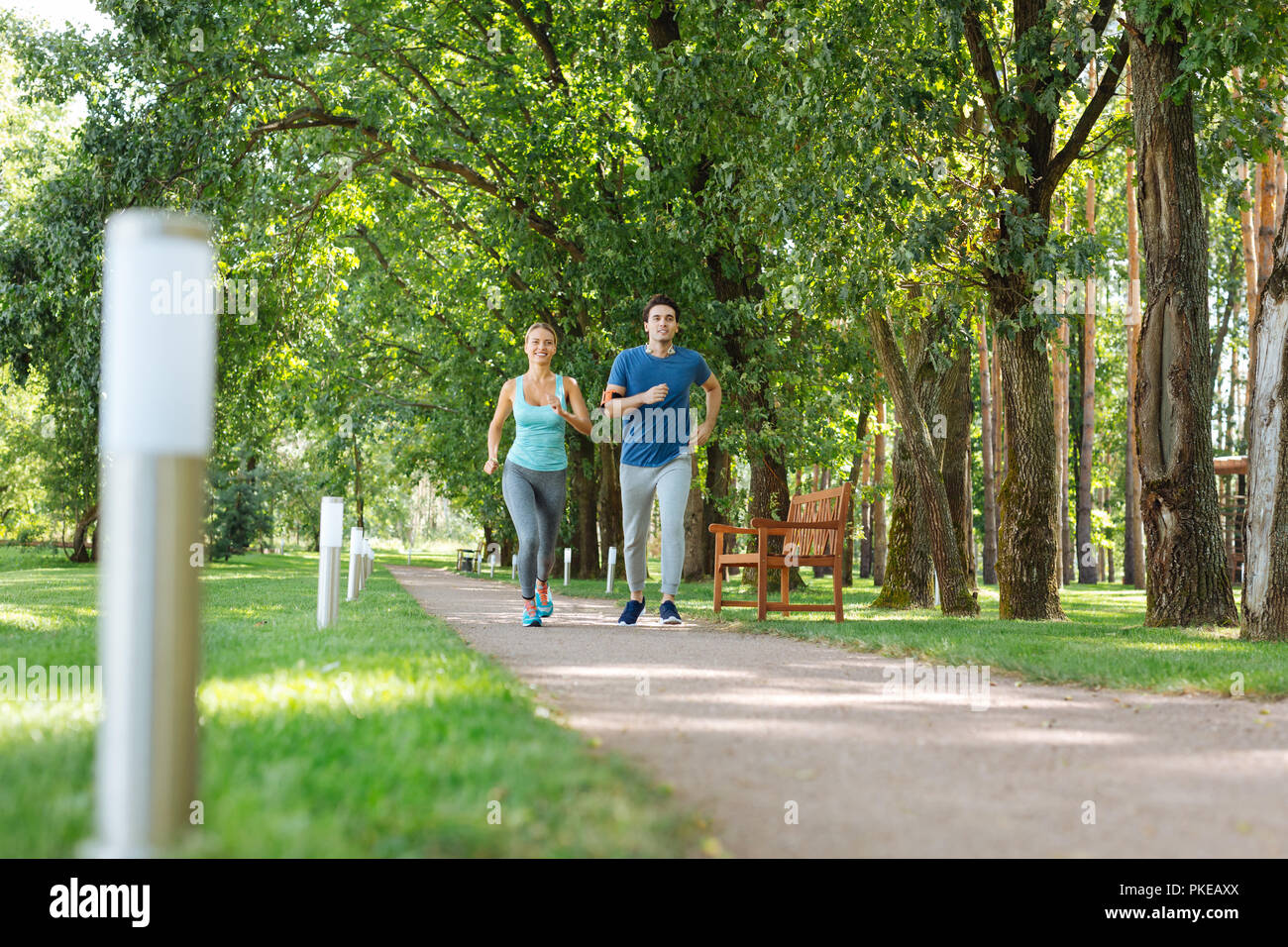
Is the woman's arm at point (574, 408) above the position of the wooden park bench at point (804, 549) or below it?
above

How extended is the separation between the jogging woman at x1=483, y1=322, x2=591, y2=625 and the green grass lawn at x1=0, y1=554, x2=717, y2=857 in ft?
13.4

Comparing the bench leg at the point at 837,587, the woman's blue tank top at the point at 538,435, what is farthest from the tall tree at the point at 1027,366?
the woman's blue tank top at the point at 538,435

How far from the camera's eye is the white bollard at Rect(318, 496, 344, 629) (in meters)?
8.16

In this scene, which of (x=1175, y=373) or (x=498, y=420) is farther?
(x=1175, y=373)

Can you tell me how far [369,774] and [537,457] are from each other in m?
6.60

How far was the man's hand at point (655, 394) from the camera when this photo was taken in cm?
895

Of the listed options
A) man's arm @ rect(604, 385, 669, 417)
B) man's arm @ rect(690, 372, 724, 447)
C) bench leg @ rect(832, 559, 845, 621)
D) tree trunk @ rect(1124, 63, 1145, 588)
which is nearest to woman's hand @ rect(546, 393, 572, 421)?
man's arm @ rect(604, 385, 669, 417)

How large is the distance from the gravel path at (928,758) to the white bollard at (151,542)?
1434mm

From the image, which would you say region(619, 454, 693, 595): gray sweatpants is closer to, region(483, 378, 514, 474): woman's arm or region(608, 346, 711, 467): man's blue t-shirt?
region(608, 346, 711, 467): man's blue t-shirt

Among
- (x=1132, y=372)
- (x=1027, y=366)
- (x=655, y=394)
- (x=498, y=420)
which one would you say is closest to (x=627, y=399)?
(x=655, y=394)

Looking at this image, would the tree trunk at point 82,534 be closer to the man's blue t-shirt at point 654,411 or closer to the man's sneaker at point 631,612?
the man's sneaker at point 631,612

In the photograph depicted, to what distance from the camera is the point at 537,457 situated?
9.67 meters

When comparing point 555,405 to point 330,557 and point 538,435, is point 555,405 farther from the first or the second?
point 330,557
